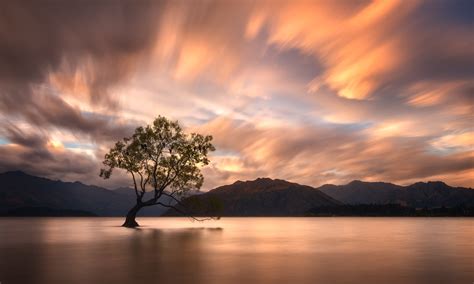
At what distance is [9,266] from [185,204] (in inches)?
2706

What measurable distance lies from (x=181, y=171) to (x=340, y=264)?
2573 inches

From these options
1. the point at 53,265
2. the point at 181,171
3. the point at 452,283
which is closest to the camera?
the point at 452,283

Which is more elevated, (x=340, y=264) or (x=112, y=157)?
(x=112, y=157)

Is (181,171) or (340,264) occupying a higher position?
(181,171)

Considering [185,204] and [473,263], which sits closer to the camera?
[473,263]

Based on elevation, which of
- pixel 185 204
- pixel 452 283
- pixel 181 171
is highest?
pixel 181 171

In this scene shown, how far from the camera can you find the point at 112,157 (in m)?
93.3

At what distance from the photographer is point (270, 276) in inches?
910

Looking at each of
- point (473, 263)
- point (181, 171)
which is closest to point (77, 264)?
point (473, 263)

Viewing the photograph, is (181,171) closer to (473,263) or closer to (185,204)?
(185,204)

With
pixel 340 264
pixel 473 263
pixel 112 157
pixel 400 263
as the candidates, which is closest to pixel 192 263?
pixel 340 264

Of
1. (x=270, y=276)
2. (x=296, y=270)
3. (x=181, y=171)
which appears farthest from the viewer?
(x=181, y=171)

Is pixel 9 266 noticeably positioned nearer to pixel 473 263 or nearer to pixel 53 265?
pixel 53 265

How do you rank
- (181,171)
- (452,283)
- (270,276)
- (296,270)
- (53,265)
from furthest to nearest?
1. (181,171)
2. (53,265)
3. (296,270)
4. (270,276)
5. (452,283)
